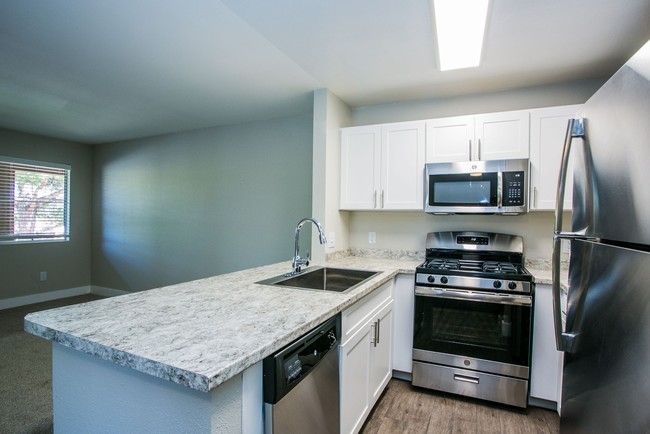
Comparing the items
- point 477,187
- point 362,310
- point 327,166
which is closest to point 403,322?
point 362,310

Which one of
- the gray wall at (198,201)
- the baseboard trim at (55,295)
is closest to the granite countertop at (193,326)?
the gray wall at (198,201)

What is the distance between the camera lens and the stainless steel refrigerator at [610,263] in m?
0.76

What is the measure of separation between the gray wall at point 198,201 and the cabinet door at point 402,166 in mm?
1048

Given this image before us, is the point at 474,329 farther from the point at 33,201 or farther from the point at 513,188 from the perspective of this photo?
the point at 33,201

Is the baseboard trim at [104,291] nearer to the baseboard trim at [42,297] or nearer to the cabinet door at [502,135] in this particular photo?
the baseboard trim at [42,297]

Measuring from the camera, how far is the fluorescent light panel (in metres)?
1.63

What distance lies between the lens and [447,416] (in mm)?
2170

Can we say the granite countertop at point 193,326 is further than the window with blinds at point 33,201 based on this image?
No

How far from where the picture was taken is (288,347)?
3.63 ft

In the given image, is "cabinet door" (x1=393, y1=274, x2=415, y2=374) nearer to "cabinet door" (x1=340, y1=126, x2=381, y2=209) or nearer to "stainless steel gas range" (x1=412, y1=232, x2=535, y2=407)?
"stainless steel gas range" (x1=412, y1=232, x2=535, y2=407)

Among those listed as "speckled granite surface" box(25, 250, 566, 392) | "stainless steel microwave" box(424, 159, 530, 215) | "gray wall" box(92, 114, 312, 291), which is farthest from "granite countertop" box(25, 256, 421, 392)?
"gray wall" box(92, 114, 312, 291)

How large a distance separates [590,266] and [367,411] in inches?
59.8

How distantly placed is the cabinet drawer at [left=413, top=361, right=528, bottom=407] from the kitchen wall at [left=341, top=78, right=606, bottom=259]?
40.5 inches

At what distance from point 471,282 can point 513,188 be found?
2.53 ft
